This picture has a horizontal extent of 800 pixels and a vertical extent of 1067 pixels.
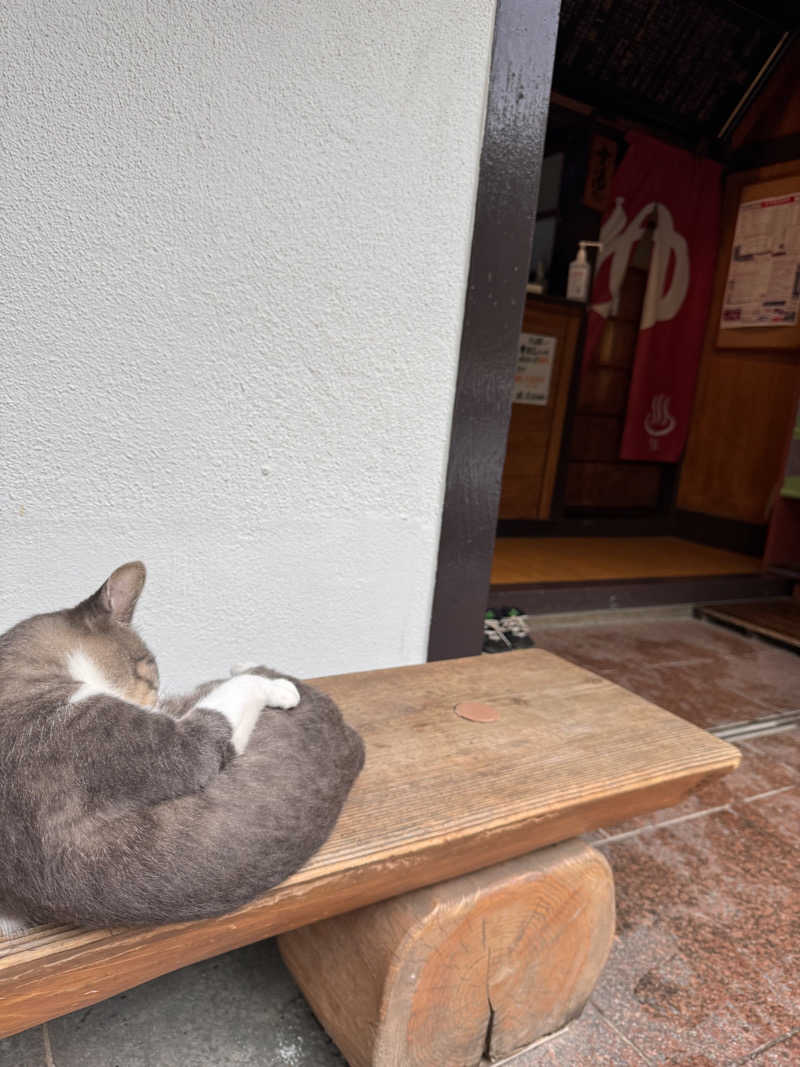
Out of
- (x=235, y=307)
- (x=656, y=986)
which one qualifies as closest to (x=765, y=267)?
(x=235, y=307)

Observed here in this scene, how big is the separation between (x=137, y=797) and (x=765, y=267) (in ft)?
18.2

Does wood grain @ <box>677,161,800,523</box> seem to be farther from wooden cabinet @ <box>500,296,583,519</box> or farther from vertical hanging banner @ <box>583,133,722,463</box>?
wooden cabinet @ <box>500,296,583,519</box>

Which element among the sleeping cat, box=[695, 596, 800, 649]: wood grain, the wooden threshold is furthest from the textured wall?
box=[695, 596, 800, 649]: wood grain

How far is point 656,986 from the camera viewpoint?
4.76 feet

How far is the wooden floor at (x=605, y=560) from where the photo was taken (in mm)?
4164

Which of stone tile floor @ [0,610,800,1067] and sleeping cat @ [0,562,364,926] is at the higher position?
sleeping cat @ [0,562,364,926]

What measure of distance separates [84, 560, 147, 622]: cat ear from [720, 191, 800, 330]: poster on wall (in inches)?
198

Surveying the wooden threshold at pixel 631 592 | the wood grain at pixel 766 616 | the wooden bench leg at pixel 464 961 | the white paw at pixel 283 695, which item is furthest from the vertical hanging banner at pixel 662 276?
the white paw at pixel 283 695

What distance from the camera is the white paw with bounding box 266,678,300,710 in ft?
3.44

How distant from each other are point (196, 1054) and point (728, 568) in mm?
4428

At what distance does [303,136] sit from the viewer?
157cm

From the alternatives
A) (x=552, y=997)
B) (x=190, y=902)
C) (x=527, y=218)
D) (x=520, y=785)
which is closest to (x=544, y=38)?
(x=527, y=218)

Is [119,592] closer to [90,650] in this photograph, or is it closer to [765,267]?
[90,650]

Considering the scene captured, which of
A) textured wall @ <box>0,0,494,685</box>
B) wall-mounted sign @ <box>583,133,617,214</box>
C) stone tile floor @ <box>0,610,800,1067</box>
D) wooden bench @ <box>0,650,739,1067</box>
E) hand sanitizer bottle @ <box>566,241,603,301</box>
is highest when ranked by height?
wall-mounted sign @ <box>583,133,617,214</box>
